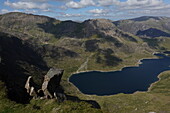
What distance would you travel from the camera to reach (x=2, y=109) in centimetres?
6097

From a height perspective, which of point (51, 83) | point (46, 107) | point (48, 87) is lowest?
point (46, 107)

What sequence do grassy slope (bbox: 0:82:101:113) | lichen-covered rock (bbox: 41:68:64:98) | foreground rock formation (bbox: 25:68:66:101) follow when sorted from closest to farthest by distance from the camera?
grassy slope (bbox: 0:82:101:113)
foreground rock formation (bbox: 25:68:66:101)
lichen-covered rock (bbox: 41:68:64:98)

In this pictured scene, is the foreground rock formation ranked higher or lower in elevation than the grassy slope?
higher

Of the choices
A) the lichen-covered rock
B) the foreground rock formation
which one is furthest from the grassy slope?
the lichen-covered rock

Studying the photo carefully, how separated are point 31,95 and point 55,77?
12.8 metres

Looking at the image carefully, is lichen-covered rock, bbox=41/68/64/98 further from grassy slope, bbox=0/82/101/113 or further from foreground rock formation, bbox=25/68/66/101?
grassy slope, bbox=0/82/101/113

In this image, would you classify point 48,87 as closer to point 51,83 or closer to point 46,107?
point 51,83

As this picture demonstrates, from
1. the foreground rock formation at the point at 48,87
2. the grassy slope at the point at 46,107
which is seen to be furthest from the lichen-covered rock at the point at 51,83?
the grassy slope at the point at 46,107

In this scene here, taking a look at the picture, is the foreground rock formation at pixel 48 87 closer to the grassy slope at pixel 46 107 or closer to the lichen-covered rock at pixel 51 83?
the lichen-covered rock at pixel 51 83

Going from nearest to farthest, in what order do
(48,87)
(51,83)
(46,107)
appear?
1. (46,107)
2. (48,87)
3. (51,83)

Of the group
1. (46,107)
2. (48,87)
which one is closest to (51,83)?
(48,87)

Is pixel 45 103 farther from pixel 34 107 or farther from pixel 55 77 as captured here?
pixel 55 77

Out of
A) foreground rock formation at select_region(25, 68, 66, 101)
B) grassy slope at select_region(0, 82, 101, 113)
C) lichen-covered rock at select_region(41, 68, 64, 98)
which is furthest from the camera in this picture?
lichen-covered rock at select_region(41, 68, 64, 98)

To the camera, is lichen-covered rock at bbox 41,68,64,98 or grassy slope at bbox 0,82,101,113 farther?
lichen-covered rock at bbox 41,68,64,98
